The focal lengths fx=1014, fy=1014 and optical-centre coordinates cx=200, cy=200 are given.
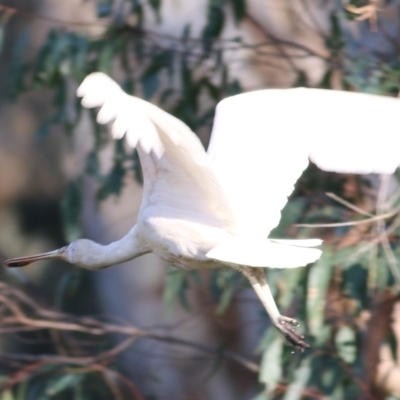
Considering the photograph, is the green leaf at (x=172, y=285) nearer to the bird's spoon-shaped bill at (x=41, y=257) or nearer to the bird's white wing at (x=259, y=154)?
the bird's spoon-shaped bill at (x=41, y=257)

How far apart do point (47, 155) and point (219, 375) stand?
1.37 meters

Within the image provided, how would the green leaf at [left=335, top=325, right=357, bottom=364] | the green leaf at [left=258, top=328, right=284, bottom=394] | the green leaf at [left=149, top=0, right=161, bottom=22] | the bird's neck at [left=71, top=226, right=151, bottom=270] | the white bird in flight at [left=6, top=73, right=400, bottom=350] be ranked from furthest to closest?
the green leaf at [left=149, top=0, right=161, bottom=22], the green leaf at [left=335, top=325, right=357, bottom=364], the green leaf at [left=258, top=328, right=284, bottom=394], the bird's neck at [left=71, top=226, right=151, bottom=270], the white bird in flight at [left=6, top=73, right=400, bottom=350]

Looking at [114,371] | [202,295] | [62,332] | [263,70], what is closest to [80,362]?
[114,371]

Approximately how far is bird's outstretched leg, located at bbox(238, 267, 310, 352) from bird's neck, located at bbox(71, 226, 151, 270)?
0.85ft

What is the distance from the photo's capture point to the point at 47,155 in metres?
4.99

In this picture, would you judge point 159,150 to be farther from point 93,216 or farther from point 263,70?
point 93,216

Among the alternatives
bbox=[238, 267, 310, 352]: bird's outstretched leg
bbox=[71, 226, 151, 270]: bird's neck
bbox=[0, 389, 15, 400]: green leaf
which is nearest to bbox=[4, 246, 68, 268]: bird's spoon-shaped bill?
bbox=[71, 226, 151, 270]: bird's neck

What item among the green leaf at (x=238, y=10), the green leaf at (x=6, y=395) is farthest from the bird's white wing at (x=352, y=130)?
the green leaf at (x=6, y=395)

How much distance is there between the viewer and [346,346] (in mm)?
3236

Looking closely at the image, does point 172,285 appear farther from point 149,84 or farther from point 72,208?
point 149,84

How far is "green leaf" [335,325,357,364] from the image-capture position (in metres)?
3.22

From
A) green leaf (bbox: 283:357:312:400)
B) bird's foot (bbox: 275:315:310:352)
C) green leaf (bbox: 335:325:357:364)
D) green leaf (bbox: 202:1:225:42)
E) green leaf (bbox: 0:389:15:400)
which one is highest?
green leaf (bbox: 202:1:225:42)

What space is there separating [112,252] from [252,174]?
0.40 meters

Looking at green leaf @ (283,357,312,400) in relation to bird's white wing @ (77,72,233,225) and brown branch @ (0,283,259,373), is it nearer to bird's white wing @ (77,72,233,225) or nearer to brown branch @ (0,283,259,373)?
brown branch @ (0,283,259,373)
